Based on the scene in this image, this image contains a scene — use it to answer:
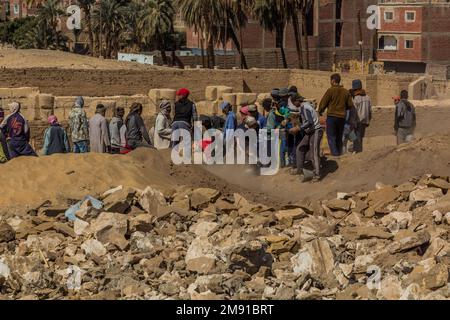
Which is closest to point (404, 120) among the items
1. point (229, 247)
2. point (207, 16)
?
point (229, 247)

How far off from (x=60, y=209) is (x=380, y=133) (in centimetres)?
1131

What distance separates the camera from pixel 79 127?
655 inches

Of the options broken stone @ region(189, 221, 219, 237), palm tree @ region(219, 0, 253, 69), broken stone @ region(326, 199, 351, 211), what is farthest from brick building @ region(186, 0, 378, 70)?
broken stone @ region(189, 221, 219, 237)

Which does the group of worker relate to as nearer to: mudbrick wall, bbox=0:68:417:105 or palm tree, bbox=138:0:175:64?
mudbrick wall, bbox=0:68:417:105

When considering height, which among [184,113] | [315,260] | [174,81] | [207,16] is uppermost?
[207,16]

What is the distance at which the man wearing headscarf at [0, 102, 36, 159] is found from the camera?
52.6 feet

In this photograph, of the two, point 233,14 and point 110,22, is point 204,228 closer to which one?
point 233,14

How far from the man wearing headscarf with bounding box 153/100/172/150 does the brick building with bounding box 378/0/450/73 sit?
52618 millimetres

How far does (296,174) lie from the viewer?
635 inches

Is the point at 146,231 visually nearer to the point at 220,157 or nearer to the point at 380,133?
the point at 220,157

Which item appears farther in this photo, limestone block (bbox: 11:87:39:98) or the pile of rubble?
limestone block (bbox: 11:87:39:98)

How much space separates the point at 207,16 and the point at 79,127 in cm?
3185

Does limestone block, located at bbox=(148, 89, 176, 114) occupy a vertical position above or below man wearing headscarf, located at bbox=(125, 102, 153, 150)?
below
